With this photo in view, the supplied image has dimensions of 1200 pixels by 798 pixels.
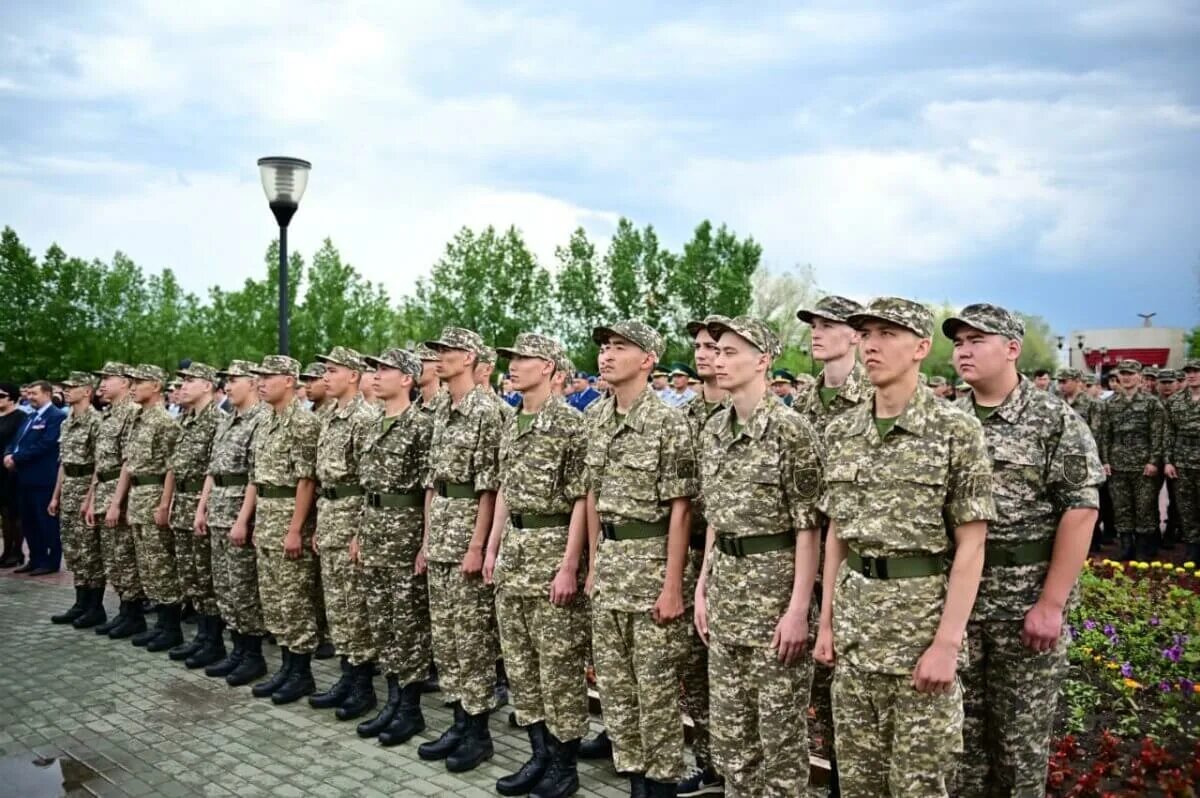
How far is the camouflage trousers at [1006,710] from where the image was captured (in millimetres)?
3791

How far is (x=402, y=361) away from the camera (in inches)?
247

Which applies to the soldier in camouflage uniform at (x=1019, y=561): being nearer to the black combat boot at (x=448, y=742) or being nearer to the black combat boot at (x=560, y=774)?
the black combat boot at (x=560, y=774)

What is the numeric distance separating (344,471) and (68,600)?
18.5 ft

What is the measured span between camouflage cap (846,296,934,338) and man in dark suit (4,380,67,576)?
11085 millimetres

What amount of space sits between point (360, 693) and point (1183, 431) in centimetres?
1029

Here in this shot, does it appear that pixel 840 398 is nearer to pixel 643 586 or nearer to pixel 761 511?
pixel 761 511

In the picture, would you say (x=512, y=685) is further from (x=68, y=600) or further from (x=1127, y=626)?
(x=68, y=600)

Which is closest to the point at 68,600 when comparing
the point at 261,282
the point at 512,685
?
the point at 512,685

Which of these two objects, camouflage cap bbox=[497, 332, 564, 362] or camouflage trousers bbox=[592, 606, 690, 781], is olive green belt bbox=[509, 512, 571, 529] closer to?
camouflage trousers bbox=[592, 606, 690, 781]

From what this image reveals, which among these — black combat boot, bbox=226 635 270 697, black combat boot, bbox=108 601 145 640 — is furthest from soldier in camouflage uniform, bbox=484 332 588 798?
black combat boot, bbox=108 601 145 640

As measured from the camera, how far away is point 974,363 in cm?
399

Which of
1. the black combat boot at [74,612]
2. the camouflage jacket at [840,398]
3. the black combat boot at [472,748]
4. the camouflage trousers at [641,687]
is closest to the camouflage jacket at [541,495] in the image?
the camouflage trousers at [641,687]

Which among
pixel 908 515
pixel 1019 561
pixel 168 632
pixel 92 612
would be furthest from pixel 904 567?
pixel 92 612

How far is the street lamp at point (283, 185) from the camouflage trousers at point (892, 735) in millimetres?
7260
